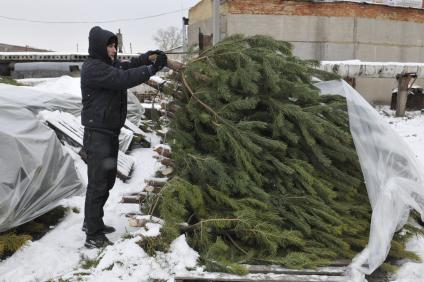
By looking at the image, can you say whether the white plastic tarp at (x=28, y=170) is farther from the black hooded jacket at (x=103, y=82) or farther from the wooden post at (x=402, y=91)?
the wooden post at (x=402, y=91)

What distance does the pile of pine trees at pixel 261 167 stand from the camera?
3.25 metres

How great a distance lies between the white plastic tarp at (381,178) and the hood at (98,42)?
2125 millimetres

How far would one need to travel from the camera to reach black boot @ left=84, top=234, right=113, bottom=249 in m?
3.69

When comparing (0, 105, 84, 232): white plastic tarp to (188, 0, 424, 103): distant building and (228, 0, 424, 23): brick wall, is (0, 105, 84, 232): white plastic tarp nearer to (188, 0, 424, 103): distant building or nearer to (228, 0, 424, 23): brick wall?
(188, 0, 424, 103): distant building

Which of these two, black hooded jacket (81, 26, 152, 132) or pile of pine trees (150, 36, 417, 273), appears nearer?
pile of pine trees (150, 36, 417, 273)

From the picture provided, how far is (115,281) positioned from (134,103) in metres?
7.39

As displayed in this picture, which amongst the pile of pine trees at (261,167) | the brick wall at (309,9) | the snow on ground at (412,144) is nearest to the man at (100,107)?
the pile of pine trees at (261,167)

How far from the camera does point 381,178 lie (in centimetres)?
350

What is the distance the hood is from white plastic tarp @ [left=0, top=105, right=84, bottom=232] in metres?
1.07

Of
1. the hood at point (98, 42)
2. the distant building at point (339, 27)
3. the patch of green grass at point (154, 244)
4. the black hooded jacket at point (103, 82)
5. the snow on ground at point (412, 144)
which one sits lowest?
the snow on ground at point (412, 144)

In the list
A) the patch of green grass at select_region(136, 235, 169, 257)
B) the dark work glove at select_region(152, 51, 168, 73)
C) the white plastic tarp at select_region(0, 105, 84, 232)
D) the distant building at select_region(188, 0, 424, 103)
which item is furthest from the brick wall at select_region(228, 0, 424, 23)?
the patch of green grass at select_region(136, 235, 169, 257)

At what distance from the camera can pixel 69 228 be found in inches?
165

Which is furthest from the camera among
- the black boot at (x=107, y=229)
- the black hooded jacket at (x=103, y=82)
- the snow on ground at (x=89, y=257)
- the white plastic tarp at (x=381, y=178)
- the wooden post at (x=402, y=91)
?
the wooden post at (x=402, y=91)

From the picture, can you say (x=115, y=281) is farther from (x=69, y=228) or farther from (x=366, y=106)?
(x=366, y=106)
